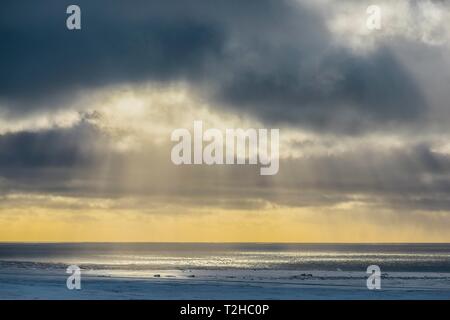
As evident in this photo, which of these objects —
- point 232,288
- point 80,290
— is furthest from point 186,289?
point 80,290

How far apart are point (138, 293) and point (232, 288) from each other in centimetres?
1041

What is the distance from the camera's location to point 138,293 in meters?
58.5

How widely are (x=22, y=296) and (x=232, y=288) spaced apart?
19.9m

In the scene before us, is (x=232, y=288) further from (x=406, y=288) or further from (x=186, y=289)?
(x=406, y=288)

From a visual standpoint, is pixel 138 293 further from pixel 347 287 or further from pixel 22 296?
pixel 347 287

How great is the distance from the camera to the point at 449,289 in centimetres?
6819
